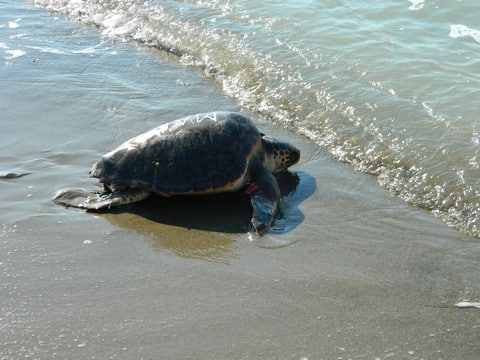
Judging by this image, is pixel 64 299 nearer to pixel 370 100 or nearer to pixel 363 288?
pixel 363 288

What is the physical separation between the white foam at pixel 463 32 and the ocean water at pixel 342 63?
32mm

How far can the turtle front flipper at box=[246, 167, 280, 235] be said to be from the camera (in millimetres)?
5141

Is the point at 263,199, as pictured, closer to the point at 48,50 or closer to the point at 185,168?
the point at 185,168

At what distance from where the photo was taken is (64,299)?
4070mm

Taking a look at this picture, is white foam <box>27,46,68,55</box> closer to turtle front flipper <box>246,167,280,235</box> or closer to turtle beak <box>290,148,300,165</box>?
turtle beak <box>290,148,300,165</box>

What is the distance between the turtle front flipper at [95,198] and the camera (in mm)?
5363

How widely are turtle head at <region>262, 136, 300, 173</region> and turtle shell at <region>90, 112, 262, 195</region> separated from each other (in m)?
0.37

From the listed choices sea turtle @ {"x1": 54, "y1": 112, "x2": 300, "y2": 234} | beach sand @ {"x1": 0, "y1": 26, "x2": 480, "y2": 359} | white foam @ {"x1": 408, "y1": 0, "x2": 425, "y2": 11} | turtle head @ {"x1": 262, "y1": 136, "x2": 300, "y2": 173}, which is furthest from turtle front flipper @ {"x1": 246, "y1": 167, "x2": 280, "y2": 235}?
white foam @ {"x1": 408, "y1": 0, "x2": 425, "y2": 11}

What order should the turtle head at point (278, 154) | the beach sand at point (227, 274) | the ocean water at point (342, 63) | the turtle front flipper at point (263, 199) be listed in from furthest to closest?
the ocean water at point (342, 63) → the turtle head at point (278, 154) → the turtle front flipper at point (263, 199) → the beach sand at point (227, 274)

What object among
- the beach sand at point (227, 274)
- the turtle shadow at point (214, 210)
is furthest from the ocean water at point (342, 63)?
the turtle shadow at point (214, 210)

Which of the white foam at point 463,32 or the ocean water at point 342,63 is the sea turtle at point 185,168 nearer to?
the ocean water at point 342,63

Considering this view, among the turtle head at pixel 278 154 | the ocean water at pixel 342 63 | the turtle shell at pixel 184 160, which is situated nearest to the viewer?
the turtle shell at pixel 184 160

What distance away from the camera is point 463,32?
9.99 m

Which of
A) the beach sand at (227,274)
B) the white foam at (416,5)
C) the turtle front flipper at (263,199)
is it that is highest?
the white foam at (416,5)
